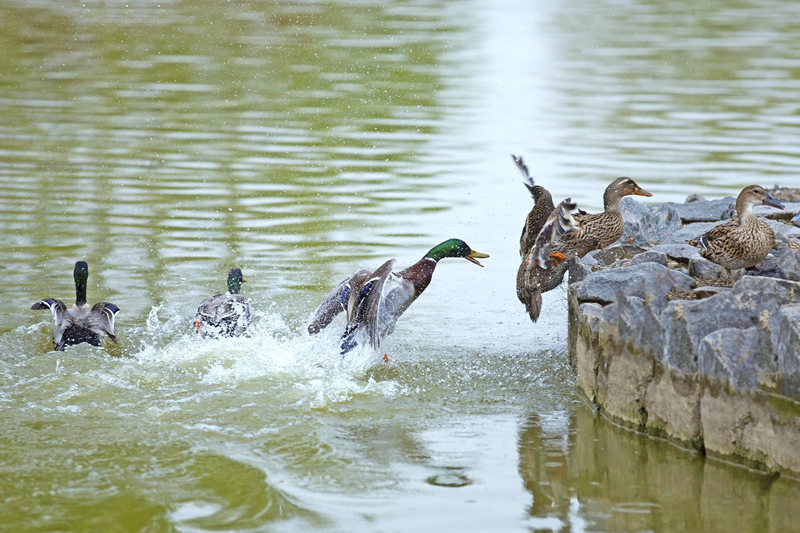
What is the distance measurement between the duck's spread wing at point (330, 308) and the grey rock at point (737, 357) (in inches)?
106

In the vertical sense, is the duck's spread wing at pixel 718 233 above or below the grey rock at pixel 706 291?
above

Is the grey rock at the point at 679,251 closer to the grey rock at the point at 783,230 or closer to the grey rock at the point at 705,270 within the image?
the grey rock at the point at 705,270

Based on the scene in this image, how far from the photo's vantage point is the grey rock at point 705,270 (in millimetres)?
6254

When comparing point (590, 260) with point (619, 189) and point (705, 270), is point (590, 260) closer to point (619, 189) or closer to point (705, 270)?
point (619, 189)

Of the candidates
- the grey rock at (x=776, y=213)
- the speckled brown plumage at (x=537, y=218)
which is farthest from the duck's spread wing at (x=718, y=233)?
the grey rock at (x=776, y=213)

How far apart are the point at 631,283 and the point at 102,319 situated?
140 inches

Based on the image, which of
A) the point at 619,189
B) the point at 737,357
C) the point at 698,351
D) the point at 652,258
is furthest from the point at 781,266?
the point at 619,189

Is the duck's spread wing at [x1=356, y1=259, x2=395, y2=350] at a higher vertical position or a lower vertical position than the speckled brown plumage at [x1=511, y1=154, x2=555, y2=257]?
lower

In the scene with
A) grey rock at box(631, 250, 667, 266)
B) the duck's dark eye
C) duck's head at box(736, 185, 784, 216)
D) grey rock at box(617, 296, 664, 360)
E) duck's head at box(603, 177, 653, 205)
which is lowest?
grey rock at box(617, 296, 664, 360)

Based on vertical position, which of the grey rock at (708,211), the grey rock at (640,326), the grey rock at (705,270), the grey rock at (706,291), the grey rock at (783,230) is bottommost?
the grey rock at (640,326)

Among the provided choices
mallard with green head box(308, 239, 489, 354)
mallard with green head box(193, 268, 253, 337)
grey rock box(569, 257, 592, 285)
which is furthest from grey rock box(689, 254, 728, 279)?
mallard with green head box(193, 268, 253, 337)

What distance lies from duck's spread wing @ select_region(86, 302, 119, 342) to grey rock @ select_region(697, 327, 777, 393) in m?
4.01

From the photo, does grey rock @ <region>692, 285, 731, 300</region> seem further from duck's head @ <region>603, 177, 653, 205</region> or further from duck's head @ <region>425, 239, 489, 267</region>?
duck's head @ <region>603, 177, 653, 205</region>

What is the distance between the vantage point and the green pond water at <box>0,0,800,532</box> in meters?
4.75
